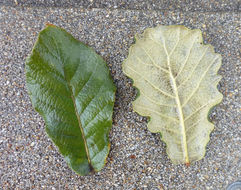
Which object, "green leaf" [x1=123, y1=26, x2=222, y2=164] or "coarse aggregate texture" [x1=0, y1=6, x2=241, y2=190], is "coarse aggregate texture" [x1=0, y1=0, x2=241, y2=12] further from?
"green leaf" [x1=123, y1=26, x2=222, y2=164]

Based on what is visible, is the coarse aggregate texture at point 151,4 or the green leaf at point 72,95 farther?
the coarse aggregate texture at point 151,4

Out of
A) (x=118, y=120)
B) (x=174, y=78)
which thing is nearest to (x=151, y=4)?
(x=174, y=78)

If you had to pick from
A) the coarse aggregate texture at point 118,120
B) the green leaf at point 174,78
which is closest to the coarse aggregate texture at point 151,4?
the coarse aggregate texture at point 118,120

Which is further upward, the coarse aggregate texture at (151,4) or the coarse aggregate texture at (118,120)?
the coarse aggregate texture at (151,4)

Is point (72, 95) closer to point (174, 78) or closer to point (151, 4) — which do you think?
point (174, 78)

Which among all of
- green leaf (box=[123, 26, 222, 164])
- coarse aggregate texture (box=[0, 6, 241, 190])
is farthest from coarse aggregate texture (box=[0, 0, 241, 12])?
green leaf (box=[123, 26, 222, 164])

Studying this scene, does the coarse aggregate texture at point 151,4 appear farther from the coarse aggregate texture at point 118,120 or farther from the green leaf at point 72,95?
the green leaf at point 72,95
